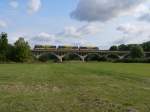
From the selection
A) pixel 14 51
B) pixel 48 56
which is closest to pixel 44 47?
pixel 48 56

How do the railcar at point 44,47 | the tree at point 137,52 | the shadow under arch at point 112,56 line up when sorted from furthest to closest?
the railcar at point 44,47 < the shadow under arch at point 112,56 < the tree at point 137,52

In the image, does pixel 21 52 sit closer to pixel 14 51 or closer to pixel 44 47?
pixel 14 51

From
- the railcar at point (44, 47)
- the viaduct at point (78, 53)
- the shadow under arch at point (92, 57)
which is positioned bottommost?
the shadow under arch at point (92, 57)

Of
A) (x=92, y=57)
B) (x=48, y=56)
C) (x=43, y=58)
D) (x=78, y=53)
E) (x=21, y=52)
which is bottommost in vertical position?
(x=92, y=57)

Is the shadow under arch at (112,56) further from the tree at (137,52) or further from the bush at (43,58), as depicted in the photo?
the bush at (43,58)

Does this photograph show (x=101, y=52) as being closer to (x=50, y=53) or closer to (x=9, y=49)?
(x=50, y=53)

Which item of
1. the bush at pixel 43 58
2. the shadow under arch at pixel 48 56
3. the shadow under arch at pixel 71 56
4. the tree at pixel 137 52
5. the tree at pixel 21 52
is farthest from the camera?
the shadow under arch at pixel 71 56

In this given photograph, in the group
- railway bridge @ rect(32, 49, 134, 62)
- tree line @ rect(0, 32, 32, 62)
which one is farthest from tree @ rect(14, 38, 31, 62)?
railway bridge @ rect(32, 49, 134, 62)

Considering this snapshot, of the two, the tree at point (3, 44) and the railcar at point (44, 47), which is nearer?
the tree at point (3, 44)

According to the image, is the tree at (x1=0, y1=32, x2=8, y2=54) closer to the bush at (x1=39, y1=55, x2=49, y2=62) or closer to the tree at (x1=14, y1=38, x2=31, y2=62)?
the tree at (x1=14, y1=38, x2=31, y2=62)

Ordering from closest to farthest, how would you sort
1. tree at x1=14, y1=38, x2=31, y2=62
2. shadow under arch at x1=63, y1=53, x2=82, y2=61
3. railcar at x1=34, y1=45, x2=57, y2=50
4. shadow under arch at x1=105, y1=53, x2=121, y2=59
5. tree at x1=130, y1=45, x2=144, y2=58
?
tree at x1=14, y1=38, x2=31, y2=62
tree at x1=130, y1=45, x2=144, y2=58
shadow under arch at x1=63, y1=53, x2=82, y2=61
shadow under arch at x1=105, y1=53, x2=121, y2=59
railcar at x1=34, y1=45, x2=57, y2=50

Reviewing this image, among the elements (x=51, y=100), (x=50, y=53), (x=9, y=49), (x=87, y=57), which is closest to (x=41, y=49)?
(x=50, y=53)

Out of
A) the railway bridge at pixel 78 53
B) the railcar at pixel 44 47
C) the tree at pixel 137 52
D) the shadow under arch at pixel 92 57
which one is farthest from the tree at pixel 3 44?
the tree at pixel 137 52

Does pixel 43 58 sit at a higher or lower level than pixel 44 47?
lower
